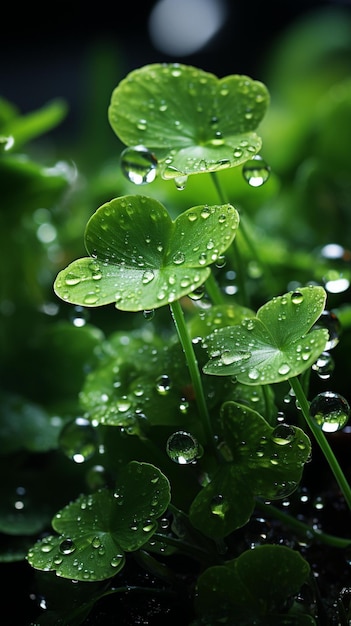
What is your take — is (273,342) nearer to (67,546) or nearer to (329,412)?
(329,412)

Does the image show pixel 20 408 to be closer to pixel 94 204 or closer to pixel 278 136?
pixel 94 204

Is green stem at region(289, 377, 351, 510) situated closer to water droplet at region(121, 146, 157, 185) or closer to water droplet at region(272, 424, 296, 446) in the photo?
water droplet at region(272, 424, 296, 446)

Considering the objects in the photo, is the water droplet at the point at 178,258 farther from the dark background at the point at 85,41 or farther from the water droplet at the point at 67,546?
the dark background at the point at 85,41

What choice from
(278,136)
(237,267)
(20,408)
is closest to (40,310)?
(20,408)

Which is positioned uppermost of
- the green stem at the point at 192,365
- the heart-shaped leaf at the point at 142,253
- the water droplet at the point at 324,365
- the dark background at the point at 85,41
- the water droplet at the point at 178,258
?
the heart-shaped leaf at the point at 142,253

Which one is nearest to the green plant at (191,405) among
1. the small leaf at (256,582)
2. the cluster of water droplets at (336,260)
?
the small leaf at (256,582)

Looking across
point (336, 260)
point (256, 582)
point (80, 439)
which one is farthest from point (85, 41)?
point (256, 582)

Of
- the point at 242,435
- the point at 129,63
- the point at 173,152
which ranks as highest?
the point at 173,152
